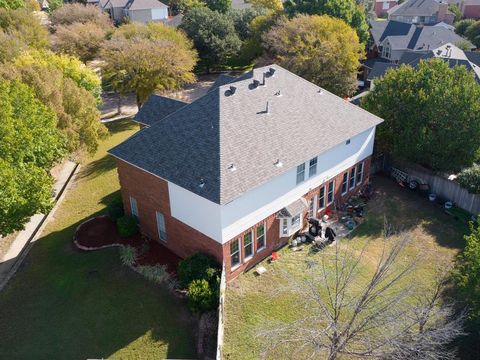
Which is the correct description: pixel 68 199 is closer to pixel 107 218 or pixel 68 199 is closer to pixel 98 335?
pixel 107 218

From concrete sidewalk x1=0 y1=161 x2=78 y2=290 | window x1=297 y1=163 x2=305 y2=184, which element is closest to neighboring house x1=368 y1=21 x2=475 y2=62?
window x1=297 y1=163 x2=305 y2=184

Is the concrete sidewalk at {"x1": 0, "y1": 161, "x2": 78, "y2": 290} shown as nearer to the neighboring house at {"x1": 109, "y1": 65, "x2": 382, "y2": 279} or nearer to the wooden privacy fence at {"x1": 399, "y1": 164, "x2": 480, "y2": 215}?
the neighboring house at {"x1": 109, "y1": 65, "x2": 382, "y2": 279}

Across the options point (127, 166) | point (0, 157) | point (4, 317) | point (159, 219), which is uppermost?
point (0, 157)

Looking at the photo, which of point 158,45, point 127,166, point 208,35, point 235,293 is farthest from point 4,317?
point 208,35

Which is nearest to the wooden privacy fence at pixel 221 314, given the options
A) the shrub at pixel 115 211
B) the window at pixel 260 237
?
the window at pixel 260 237

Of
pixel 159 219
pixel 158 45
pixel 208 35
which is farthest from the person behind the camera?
pixel 208 35

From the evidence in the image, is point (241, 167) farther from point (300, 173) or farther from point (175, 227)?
point (175, 227)

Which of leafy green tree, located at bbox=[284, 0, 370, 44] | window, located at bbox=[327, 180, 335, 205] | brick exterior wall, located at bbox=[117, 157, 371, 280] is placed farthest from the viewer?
leafy green tree, located at bbox=[284, 0, 370, 44]

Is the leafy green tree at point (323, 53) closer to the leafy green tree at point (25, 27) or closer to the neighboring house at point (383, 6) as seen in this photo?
the leafy green tree at point (25, 27)
